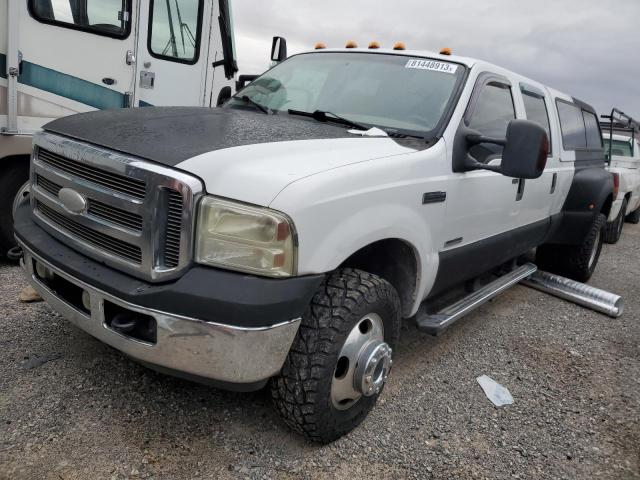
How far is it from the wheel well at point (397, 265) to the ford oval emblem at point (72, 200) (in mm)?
1282

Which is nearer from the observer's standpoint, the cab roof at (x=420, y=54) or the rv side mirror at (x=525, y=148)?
the rv side mirror at (x=525, y=148)

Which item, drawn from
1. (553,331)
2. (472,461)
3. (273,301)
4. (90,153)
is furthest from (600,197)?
(90,153)

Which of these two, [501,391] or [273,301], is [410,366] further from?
[273,301]

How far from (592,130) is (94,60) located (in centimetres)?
500

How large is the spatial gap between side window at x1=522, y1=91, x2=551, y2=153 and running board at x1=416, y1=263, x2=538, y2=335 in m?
1.18

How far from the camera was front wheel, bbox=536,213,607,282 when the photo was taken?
5.39 m

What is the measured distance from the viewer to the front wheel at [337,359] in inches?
87.0

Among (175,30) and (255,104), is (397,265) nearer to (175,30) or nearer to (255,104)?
(255,104)

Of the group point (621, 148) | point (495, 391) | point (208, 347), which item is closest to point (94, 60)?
point (208, 347)

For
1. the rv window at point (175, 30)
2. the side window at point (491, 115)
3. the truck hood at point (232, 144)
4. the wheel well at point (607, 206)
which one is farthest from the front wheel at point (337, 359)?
the wheel well at point (607, 206)

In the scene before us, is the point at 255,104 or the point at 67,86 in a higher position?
the point at 255,104

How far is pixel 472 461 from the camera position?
2.52 metres

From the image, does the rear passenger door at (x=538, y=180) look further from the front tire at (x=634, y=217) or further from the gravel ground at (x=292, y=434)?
the front tire at (x=634, y=217)

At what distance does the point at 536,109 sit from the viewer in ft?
14.0
